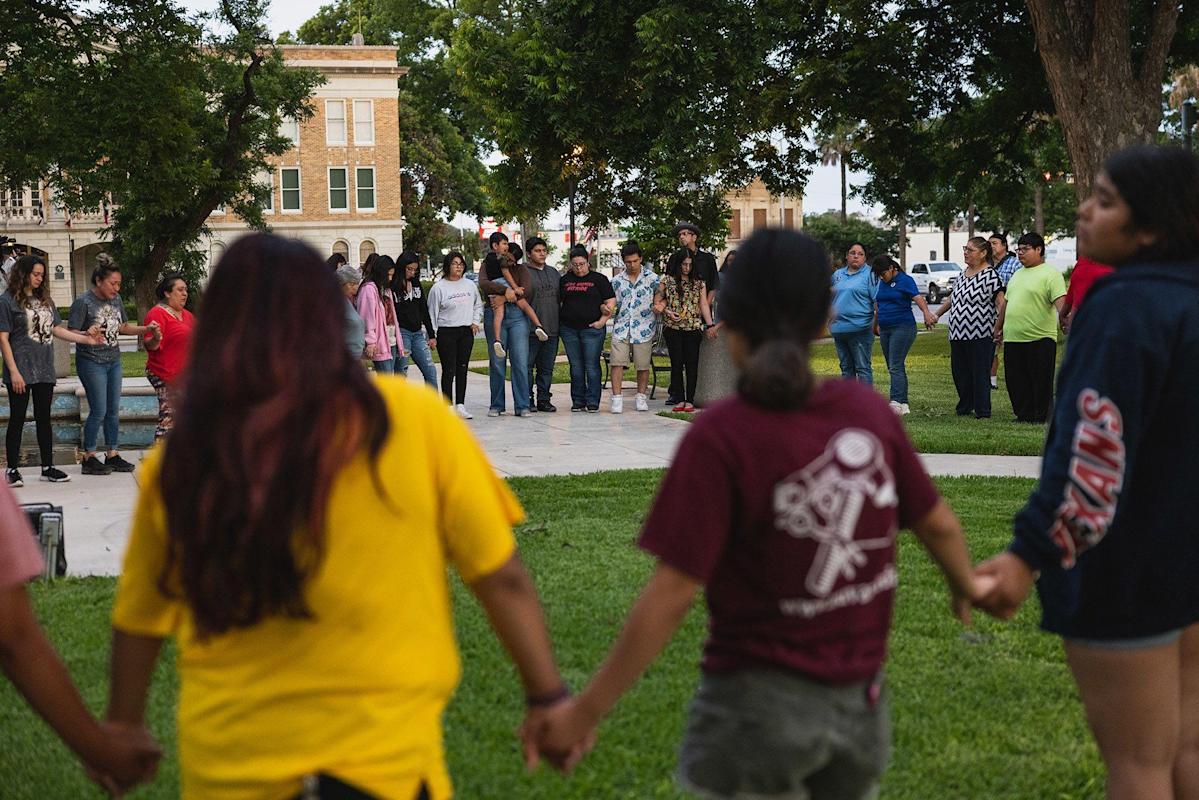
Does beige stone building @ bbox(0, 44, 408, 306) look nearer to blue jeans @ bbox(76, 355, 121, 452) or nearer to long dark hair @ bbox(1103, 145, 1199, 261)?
A: blue jeans @ bbox(76, 355, 121, 452)

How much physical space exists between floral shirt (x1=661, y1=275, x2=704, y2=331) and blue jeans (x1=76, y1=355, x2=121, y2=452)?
19.5 feet

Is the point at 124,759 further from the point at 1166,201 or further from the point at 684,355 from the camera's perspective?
the point at 684,355

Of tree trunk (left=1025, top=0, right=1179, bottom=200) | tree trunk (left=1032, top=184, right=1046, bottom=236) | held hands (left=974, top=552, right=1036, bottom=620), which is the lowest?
held hands (left=974, top=552, right=1036, bottom=620)

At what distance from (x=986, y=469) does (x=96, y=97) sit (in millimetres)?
16521

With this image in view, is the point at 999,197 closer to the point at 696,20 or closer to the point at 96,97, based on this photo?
the point at 696,20

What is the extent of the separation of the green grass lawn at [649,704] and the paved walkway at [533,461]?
58.1 inches

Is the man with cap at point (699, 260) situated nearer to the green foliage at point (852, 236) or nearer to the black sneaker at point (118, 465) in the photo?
the black sneaker at point (118, 465)

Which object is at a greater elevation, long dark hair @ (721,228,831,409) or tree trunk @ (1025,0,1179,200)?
tree trunk @ (1025,0,1179,200)

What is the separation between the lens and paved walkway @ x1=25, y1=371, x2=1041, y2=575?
27.3 feet

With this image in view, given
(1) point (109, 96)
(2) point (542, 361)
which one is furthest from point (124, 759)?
(1) point (109, 96)

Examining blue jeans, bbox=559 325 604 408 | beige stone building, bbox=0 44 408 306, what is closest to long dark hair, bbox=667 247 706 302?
blue jeans, bbox=559 325 604 408

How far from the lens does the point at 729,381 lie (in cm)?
1439

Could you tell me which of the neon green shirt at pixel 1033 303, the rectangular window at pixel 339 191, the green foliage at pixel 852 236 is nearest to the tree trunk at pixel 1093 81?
the neon green shirt at pixel 1033 303

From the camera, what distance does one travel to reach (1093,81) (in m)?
16.5
